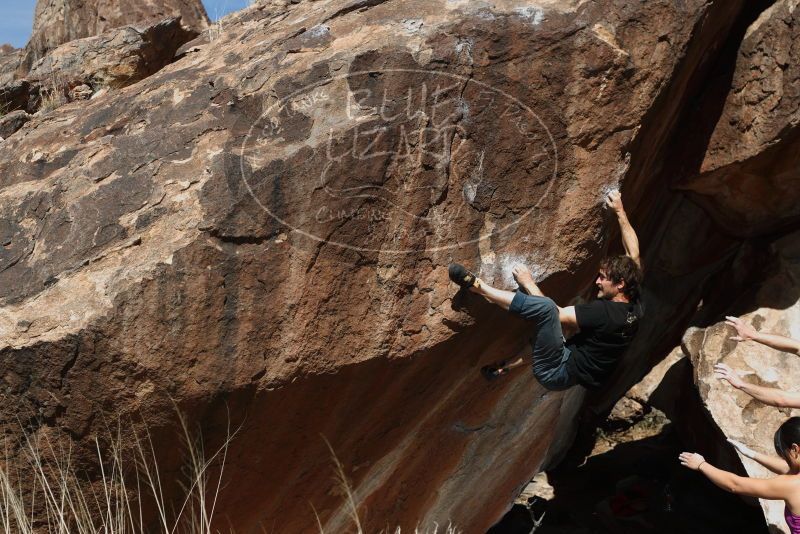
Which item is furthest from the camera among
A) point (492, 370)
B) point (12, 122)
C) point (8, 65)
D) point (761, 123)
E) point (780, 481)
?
point (8, 65)

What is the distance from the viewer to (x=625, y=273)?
3.15 meters

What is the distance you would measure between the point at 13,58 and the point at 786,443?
5805 mm

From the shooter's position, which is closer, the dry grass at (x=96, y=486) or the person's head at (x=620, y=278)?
the dry grass at (x=96, y=486)

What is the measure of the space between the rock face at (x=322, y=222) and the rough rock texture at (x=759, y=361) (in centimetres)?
117

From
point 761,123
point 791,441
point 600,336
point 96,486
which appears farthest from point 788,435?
point 96,486

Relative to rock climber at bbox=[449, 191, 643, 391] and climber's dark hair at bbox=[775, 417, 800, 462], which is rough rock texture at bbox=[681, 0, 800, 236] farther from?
climber's dark hair at bbox=[775, 417, 800, 462]

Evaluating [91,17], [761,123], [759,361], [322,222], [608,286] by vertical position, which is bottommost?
[759,361]

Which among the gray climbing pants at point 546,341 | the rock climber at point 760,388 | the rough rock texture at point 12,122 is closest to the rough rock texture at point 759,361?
the rock climber at point 760,388

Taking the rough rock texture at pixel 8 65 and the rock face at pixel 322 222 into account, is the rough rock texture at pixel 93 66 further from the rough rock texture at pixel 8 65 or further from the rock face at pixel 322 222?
the rock face at pixel 322 222

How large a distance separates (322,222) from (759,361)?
2.39 meters

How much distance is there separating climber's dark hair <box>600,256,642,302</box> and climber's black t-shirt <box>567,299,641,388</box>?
0.06 meters

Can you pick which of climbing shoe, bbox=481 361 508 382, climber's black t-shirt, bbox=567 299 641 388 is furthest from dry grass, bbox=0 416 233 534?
climber's black t-shirt, bbox=567 299 641 388

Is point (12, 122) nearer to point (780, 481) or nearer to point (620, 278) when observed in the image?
point (620, 278)

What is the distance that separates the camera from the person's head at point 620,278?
3152mm
